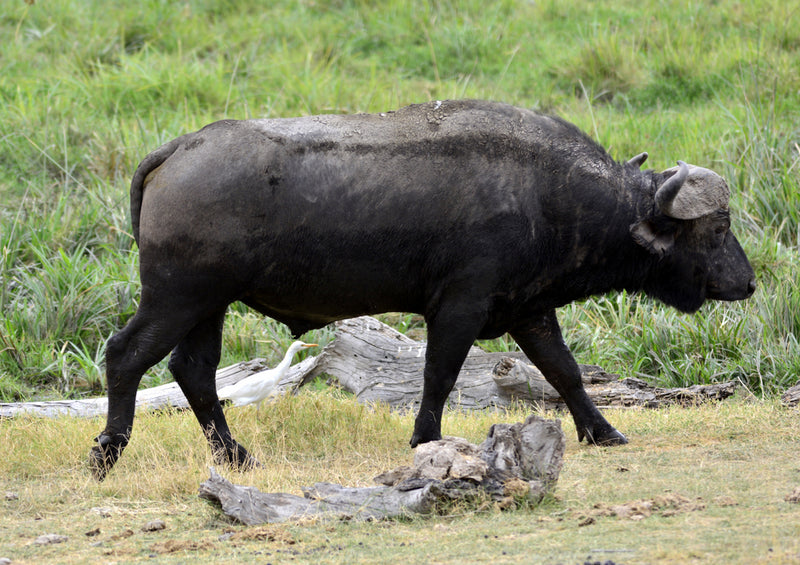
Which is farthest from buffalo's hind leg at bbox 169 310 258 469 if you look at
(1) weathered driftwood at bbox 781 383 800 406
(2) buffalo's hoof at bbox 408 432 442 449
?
(1) weathered driftwood at bbox 781 383 800 406

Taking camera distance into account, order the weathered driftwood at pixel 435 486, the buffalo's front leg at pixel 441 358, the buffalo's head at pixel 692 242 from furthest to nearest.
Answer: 1. the buffalo's head at pixel 692 242
2. the buffalo's front leg at pixel 441 358
3. the weathered driftwood at pixel 435 486

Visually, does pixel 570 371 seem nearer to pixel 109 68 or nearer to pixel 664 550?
pixel 664 550

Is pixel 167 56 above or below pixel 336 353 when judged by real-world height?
above

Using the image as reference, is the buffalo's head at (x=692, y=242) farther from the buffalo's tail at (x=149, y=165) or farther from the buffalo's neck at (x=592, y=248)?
the buffalo's tail at (x=149, y=165)

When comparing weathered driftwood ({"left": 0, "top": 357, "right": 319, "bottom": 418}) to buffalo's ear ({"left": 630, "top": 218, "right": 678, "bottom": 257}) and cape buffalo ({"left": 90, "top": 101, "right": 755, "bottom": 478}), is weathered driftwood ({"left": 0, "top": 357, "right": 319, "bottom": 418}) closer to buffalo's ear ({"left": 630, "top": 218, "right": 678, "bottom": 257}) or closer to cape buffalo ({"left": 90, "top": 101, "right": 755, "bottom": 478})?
cape buffalo ({"left": 90, "top": 101, "right": 755, "bottom": 478})

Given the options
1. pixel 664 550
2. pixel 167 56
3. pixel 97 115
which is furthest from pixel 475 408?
pixel 167 56

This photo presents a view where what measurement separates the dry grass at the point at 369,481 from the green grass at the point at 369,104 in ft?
6.63

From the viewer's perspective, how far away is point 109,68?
1473cm

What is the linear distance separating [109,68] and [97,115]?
1351mm

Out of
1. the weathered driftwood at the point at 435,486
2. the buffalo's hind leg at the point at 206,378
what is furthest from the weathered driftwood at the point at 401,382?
the weathered driftwood at the point at 435,486

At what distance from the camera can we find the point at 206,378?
6520 mm

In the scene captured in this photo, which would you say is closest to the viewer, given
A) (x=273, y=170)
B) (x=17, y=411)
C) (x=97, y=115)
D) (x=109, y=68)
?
(x=273, y=170)

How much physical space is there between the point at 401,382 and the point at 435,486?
3545mm

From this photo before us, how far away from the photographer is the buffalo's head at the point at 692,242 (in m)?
6.49
